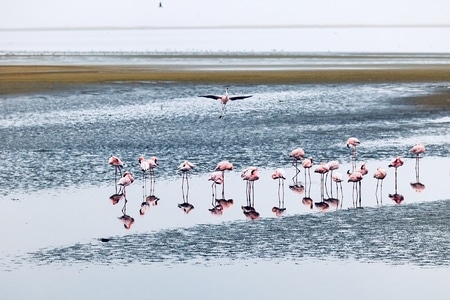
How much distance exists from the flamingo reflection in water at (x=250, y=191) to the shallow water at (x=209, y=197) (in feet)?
0.36

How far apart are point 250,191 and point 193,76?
2166 cm

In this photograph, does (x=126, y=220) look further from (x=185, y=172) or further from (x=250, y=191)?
(x=185, y=172)

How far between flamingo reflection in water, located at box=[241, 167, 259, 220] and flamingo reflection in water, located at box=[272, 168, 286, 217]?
292mm

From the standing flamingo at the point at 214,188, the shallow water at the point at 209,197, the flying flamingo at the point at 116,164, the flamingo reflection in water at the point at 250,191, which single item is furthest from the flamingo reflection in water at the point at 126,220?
the flying flamingo at the point at 116,164

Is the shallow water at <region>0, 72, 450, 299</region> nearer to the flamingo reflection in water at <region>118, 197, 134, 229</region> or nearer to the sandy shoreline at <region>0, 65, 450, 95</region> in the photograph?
the flamingo reflection in water at <region>118, 197, 134, 229</region>

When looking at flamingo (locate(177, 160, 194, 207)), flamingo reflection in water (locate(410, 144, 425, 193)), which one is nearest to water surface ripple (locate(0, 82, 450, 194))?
flamingo (locate(177, 160, 194, 207))

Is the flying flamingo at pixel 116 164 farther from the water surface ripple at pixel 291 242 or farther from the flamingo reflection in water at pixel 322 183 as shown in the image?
the water surface ripple at pixel 291 242

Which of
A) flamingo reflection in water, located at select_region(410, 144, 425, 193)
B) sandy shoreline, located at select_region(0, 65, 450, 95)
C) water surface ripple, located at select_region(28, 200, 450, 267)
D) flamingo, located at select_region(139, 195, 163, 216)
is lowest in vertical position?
water surface ripple, located at select_region(28, 200, 450, 267)

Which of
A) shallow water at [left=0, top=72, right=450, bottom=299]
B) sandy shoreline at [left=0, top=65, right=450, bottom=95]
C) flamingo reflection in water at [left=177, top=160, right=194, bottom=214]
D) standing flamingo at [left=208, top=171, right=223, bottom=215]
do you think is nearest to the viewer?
shallow water at [left=0, top=72, right=450, bottom=299]

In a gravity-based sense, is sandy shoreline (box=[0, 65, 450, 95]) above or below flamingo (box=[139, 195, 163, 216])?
above

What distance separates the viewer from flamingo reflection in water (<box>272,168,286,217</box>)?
47.8 ft

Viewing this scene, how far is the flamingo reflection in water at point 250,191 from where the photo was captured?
14.4 m

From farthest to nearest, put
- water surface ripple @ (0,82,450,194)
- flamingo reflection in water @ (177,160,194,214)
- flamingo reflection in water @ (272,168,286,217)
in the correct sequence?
water surface ripple @ (0,82,450,194)
flamingo reflection in water @ (177,160,194,214)
flamingo reflection in water @ (272,168,286,217)
